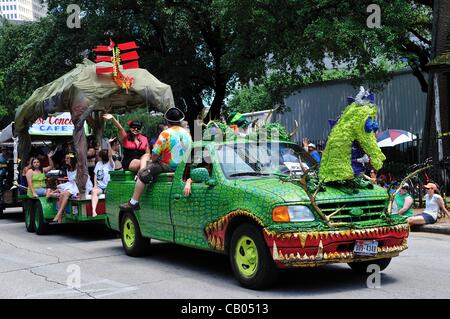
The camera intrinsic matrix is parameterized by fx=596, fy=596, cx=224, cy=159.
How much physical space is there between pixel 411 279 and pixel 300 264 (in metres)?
1.81

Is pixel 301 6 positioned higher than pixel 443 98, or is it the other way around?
pixel 301 6

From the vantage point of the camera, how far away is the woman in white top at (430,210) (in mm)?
12344

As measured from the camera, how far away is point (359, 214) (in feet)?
21.4

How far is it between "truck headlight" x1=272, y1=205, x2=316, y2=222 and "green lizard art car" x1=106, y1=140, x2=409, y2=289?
0.4 inches

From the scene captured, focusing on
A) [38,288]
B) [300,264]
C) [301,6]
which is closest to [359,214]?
[300,264]

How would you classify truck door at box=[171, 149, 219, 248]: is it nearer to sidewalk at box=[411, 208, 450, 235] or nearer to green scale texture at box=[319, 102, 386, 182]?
green scale texture at box=[319, 102, 386, 182]

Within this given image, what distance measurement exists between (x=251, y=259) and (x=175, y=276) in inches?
58.4

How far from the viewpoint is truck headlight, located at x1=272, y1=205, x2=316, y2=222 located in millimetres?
6254

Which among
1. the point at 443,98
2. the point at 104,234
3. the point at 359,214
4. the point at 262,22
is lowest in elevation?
the point at 104,234

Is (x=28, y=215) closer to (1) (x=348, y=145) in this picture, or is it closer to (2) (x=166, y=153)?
(2) (x=166, y=153)

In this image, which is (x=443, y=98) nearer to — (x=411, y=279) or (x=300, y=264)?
(x=411, y=279)

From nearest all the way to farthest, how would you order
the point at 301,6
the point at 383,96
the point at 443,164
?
the point at 443,164
the point at 301,6
the point at 383,96

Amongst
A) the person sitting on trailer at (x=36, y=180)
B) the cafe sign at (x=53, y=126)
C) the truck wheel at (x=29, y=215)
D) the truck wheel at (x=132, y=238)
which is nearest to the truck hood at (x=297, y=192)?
the truck wheel at (x=132, y=238)

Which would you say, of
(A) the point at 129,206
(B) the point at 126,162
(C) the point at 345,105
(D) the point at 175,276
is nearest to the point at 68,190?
(B) the point at 126,162
